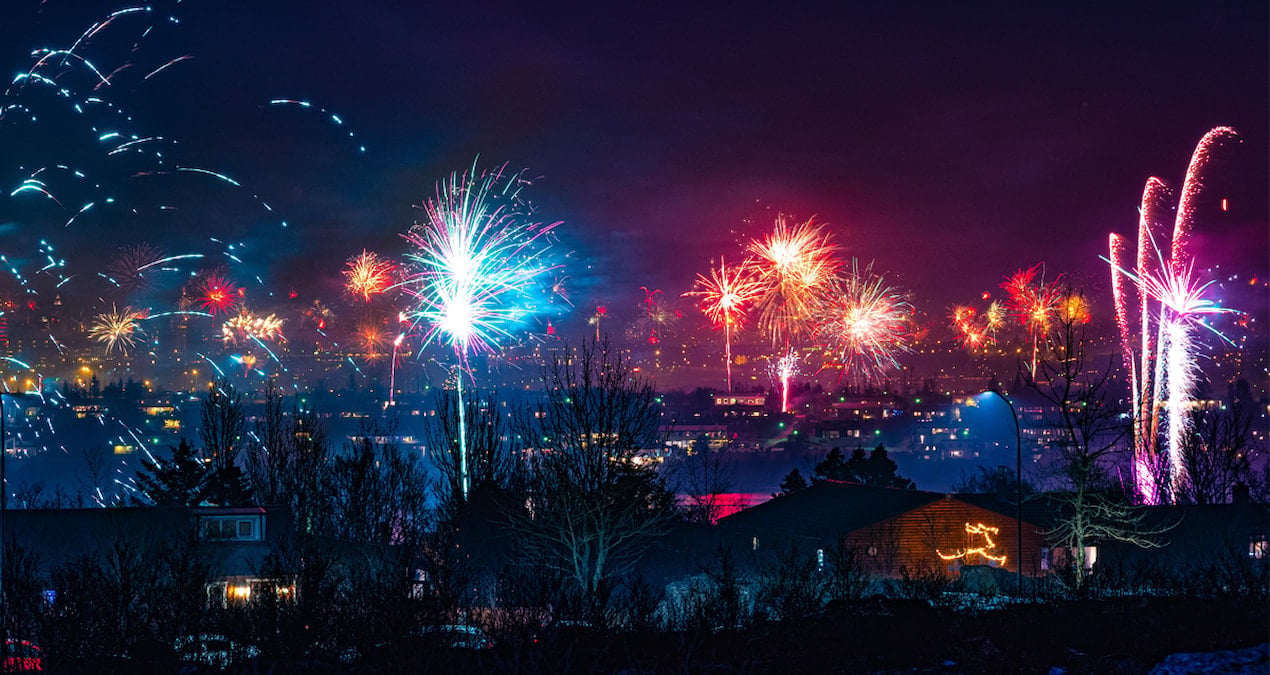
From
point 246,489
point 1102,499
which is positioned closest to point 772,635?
point 1102,499

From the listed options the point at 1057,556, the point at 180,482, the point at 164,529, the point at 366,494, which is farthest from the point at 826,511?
the point at 180,482

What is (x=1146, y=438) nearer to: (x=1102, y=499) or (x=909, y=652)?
(x=1102, y=499)

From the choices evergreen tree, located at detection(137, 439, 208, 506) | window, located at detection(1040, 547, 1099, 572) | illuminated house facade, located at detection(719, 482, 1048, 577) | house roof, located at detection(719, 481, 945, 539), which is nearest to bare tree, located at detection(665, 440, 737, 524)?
house roof, located at detection(719, 481, 945, 539)

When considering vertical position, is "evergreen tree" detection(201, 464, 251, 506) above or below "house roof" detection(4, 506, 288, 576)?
above

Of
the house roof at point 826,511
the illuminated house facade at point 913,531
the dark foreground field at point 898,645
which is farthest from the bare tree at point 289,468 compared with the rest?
the dark foreground field at point 898,645

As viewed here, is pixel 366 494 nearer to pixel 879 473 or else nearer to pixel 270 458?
pixel 270 458

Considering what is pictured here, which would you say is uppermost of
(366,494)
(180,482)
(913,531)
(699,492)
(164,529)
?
(180,482)

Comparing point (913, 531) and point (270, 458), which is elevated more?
point (270, 458)

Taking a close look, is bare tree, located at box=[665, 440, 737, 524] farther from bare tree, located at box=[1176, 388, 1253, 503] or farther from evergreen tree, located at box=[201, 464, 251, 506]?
bare tree, located at box=[1176, 388, 1253, 503]
